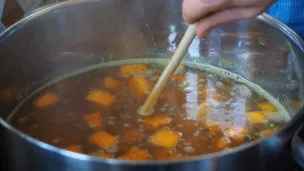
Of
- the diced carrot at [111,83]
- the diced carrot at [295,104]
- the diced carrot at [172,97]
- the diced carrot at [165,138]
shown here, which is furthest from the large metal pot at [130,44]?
the diced carrot at [165,138]

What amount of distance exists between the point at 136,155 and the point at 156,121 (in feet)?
0.51

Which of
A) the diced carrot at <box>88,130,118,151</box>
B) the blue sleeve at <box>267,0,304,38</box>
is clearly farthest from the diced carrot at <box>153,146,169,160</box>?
the blue sleeve at <box>267,0,304,38</box>

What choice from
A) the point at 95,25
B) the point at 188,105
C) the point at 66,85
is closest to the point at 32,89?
the point at 66,85

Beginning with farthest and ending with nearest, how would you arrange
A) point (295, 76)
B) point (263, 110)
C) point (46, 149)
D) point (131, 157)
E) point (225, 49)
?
point (225, 49)
point (263, 110)
point (295, 76)
point (131, 157)
point (46, 149)

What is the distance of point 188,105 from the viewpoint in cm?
123

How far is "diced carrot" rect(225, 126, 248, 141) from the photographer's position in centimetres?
111

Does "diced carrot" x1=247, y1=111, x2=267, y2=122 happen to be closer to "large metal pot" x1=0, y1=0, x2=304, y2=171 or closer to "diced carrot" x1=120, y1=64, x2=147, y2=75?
"large metal pot" x1=0, y1=0, x2=304, y2=171

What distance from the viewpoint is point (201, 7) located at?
0.82 meters

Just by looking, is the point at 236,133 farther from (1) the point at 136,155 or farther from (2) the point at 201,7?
(2) the point at 201,7

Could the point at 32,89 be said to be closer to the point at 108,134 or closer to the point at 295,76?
the point at 108,134

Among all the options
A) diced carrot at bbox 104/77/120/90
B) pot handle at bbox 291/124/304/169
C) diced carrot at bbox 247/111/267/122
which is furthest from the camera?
diced carrot at bbox 104/77/120/90

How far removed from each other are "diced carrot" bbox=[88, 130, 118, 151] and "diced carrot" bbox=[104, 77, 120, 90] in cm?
23

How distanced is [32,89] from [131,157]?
1.54ft

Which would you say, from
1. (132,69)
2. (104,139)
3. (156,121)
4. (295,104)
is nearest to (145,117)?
(156,121)
